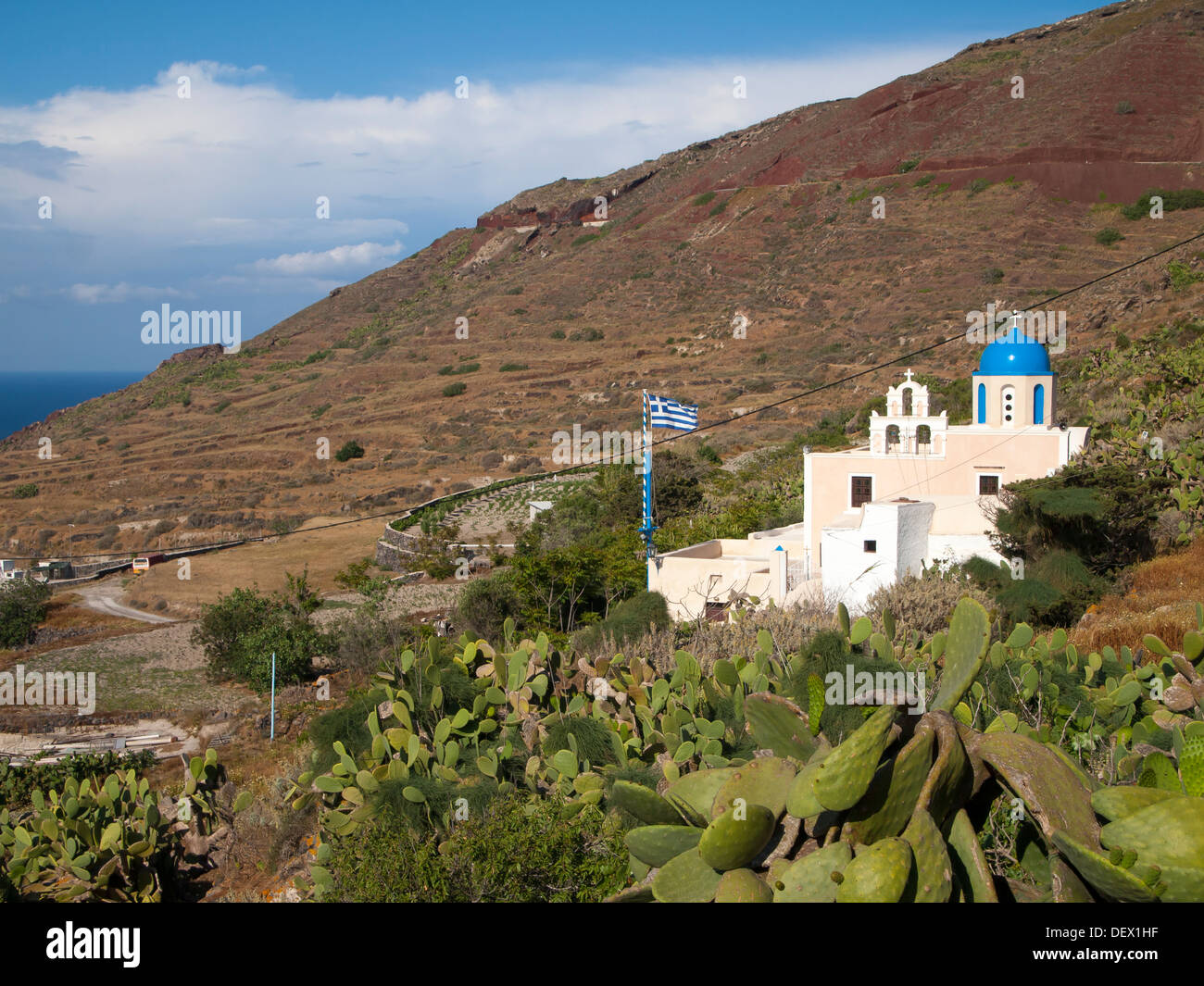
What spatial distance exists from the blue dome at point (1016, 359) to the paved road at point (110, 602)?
2084cm

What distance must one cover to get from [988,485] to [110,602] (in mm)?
24275

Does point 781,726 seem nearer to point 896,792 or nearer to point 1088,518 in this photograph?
point 896,792

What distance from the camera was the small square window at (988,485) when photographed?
60.1ft

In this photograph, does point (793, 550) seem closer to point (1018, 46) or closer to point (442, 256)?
point (1018, 46)

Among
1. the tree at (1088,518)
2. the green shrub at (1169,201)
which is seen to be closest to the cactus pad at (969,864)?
the tree at (1088,518)

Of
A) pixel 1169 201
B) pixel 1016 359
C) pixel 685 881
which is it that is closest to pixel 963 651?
pixel 685 881

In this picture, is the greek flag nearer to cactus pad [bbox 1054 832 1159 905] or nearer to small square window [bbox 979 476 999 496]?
small square window [bbox 979 476 999 496]

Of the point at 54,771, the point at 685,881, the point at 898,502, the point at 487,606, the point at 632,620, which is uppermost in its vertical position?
the point at 898,502

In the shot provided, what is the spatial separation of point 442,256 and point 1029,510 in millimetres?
102373

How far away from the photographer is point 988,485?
18375 millimetres

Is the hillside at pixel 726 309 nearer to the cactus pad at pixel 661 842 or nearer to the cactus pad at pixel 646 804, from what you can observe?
the cactus pad at pixel 646 804

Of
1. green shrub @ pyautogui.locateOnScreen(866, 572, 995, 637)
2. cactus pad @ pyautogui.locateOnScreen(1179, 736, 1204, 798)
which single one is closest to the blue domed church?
green shrub @ pyautogui.locateOnScreen(866, 572, 995, 637)

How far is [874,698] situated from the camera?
5594mm
